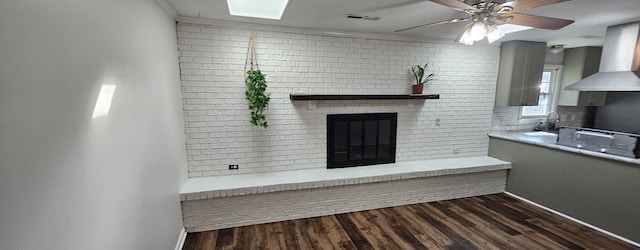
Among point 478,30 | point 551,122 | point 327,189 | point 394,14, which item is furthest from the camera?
point 551,122

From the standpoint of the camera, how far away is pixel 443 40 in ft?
11.3

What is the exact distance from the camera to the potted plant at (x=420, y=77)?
3.35 metres

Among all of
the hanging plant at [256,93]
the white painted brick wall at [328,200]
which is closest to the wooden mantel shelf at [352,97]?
the hanging plant at [256,93]

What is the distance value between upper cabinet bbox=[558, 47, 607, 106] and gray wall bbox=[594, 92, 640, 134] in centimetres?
20

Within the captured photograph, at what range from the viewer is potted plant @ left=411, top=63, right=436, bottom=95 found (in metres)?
3.35

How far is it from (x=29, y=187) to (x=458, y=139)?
13.9 ft

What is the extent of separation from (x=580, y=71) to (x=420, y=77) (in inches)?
113

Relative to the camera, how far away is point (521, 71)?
3.59m

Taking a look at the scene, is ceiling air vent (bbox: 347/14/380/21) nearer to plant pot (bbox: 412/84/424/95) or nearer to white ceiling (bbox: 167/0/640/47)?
white ceiling (bbox: 167/0/640/47)

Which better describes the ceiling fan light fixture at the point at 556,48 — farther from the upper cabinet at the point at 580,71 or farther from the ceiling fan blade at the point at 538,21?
the ceiling fan blade at the point at 538,21

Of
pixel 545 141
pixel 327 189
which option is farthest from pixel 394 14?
pixel 545 141

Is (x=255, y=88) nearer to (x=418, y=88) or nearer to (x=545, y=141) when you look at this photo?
(x=418, y=88)

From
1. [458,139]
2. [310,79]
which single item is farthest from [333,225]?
[458,139]

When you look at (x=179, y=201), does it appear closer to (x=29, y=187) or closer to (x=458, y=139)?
(x=29, y=187)
